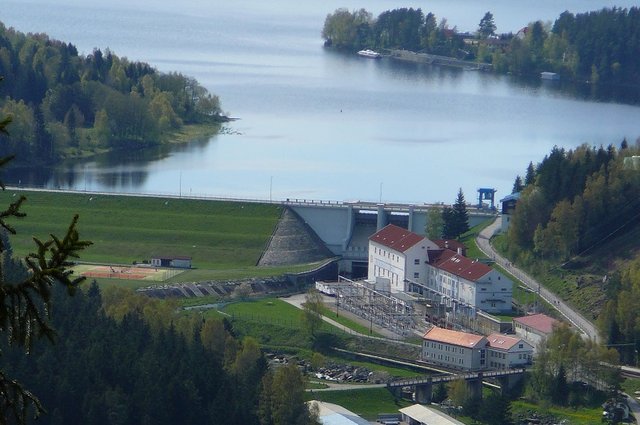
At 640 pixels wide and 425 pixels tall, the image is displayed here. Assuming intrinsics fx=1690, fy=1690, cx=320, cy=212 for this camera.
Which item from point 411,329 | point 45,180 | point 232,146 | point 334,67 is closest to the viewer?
point 411,329

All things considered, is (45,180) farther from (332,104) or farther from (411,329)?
(332,104)

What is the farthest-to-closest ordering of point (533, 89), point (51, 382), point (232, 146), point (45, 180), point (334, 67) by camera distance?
point (334, 67) → point (533, 89) → point (232, 146) → point (45, 180) → point (51, 382)

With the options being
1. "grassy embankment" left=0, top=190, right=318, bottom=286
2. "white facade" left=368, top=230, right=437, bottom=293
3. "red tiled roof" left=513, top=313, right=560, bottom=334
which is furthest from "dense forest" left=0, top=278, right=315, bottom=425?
"grassy embankment" left=0, top=190, right=318, bottom=286

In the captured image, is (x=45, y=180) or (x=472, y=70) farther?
(x=472, y=70)

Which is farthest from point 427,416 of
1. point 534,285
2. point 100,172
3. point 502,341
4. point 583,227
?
point 100,172

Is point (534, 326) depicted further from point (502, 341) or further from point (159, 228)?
point (159, 228)

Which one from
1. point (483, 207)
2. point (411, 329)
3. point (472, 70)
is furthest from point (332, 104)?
point (411, 329)

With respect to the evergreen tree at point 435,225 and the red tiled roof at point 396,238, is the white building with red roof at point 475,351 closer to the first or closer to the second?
the red tiled roof at point 396,238
